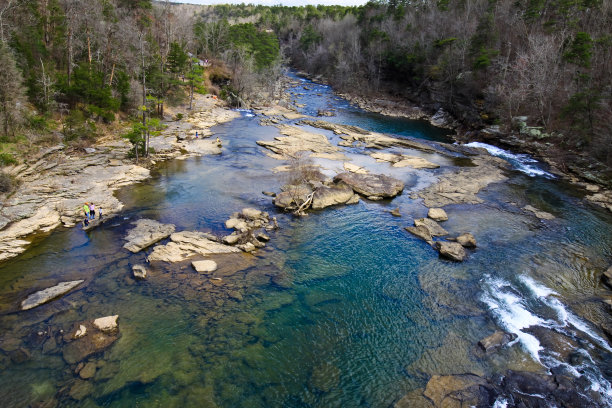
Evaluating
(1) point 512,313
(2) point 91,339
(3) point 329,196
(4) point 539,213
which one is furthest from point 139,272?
(4) point 539,213

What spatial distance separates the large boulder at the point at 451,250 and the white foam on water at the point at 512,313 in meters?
2.22

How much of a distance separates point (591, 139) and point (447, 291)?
89.4 feet

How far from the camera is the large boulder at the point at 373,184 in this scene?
2742 cm

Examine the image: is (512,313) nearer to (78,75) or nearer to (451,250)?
(451,250)

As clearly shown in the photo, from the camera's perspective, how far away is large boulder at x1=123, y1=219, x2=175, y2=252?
18.9m

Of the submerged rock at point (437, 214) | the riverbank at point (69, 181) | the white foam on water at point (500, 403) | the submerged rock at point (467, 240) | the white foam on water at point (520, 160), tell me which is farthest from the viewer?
the white foam on water at point (520, 160)

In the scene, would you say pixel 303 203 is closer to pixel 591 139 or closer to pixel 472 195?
pixel 472 195

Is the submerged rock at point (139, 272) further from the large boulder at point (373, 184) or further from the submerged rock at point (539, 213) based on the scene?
the submerged rock at point (539, 213)

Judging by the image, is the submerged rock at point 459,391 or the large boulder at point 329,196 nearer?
the submerged rock at point 459,391

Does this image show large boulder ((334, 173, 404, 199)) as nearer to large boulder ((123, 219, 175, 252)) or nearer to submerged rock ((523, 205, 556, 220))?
submerged rock ((523, 205, 556, 220))

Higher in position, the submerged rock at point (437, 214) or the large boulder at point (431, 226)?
the submerged rock at point (437, 214)

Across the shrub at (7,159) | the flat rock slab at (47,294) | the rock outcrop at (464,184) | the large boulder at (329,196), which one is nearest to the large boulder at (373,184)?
the large boulder at (329,196)

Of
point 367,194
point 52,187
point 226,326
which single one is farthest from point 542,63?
point 52,187

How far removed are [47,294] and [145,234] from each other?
18.6 ft
